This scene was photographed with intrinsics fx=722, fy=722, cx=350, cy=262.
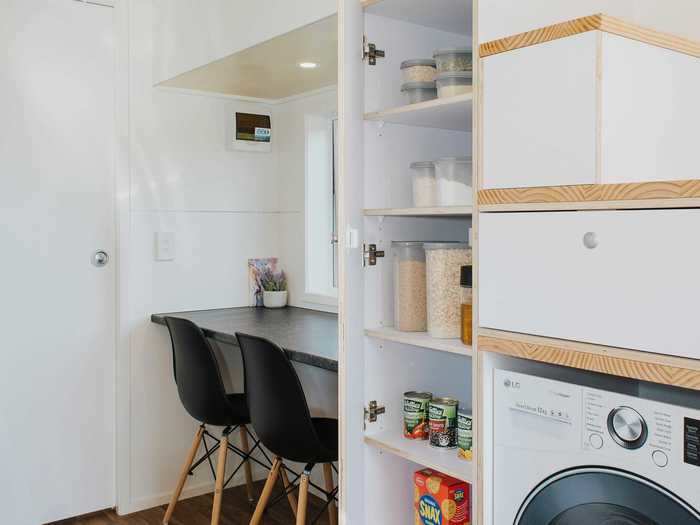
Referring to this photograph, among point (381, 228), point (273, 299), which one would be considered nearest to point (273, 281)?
point (273, 299)

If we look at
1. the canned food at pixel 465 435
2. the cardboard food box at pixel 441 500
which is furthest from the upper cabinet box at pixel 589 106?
the cardboard food box at pixel 441 500

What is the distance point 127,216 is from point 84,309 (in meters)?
0.45

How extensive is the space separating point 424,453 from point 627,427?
633 millimetres

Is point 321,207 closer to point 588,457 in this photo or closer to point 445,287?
point 445,287

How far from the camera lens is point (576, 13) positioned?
1623mm

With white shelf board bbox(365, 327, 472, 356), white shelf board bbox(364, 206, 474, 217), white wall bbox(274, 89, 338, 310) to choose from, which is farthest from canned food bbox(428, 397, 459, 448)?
white wall bbox(274, 89, 338, 310)

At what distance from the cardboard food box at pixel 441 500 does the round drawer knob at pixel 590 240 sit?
0.73 metres

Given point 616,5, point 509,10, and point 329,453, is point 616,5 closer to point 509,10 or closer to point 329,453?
point 509,10

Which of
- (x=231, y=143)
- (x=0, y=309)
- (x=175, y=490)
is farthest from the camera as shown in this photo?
(x=231, y=143)

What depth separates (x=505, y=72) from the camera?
1437mm

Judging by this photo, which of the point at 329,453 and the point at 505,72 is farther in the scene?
the point at 329,453

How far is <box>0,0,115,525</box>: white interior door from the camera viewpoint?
3.02 meters

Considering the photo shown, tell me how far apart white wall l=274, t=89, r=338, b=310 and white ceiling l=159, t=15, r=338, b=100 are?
9 cm

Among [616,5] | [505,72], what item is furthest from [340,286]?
[616,5]
